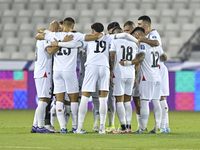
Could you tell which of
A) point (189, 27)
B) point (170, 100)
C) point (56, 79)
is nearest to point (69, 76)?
point (56, 79)

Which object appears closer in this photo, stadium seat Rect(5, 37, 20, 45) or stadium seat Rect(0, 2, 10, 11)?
stadium seat Rect(5, 37, 20, 45)

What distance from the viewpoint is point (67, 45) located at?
674 cm

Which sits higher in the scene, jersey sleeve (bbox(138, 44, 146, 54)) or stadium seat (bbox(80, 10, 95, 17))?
stadium seat (bbox(80, 10, 95, 17))

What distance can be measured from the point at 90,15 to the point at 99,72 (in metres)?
9.33

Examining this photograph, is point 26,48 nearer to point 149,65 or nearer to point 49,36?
point 49,36

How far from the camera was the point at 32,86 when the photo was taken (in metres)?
12.2

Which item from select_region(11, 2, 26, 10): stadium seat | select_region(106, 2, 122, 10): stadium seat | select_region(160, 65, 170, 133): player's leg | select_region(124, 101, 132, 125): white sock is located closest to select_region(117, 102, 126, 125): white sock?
select_region(124, 101, 132, 125): white sock

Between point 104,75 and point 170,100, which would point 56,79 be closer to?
point 104,75

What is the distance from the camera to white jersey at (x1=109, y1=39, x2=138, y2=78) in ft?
23.0

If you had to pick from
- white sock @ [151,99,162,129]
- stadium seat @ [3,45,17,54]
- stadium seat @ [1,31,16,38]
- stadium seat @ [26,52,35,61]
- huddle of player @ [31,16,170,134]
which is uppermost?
stadium seat @ [1,31,16,38]

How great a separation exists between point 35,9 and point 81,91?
9.51 m

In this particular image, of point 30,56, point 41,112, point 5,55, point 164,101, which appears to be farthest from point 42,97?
point 5,55

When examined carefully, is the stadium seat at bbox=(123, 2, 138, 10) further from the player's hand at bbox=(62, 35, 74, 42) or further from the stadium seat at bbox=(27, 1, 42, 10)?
the player's hand at bbox=(62, 35, 74, 42)

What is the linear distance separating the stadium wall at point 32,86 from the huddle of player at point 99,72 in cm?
472
